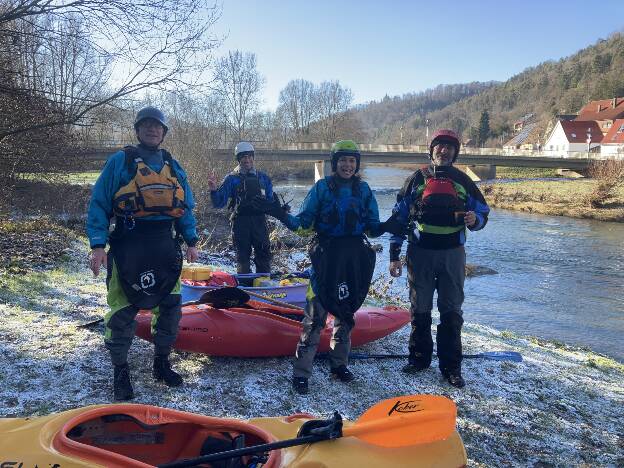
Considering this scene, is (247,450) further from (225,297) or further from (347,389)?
(225,297)

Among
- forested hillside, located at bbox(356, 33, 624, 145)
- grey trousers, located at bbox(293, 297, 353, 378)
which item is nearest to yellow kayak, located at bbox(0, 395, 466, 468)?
grey trousers, located at bbox(293, 297, 353, 378)

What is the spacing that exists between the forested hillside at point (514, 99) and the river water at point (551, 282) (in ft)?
211

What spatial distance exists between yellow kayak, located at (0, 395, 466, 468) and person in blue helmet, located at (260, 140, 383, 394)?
47.5 inches

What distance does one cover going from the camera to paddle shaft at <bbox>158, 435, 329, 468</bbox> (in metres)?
1.92

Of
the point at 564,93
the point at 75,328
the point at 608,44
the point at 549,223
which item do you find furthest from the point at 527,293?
the point at 608,44

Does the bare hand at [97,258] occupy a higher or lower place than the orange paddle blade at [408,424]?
higher

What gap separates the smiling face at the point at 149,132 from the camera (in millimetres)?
3270

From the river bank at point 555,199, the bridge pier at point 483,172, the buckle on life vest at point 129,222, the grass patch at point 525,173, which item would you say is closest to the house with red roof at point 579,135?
the grass patch at point 525,173

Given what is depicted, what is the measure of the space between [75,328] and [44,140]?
14.9ft

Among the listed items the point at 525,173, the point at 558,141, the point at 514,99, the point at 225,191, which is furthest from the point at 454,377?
the point at 514,99

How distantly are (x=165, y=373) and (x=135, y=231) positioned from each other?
1.08m

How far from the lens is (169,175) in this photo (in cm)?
330

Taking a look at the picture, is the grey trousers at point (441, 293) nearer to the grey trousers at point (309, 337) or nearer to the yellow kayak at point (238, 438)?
the grey trousers at point (309, 337)

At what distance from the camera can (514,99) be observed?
375 feet
